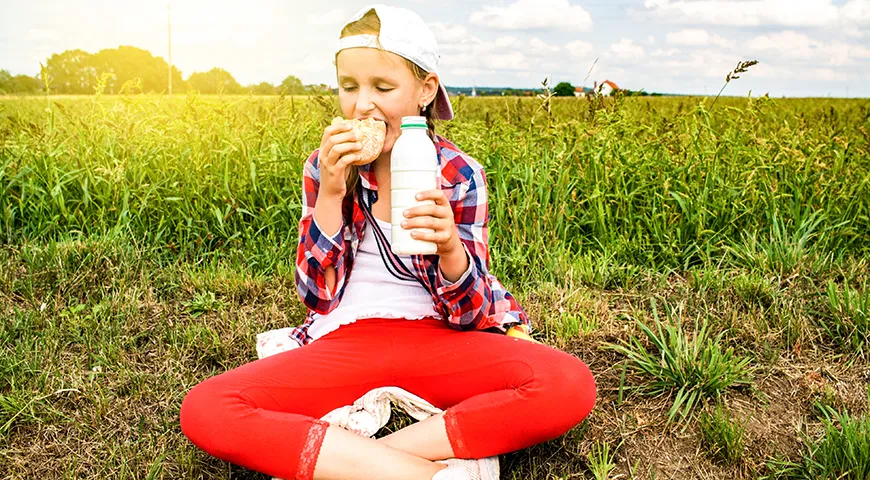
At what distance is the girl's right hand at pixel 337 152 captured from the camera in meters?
1.91

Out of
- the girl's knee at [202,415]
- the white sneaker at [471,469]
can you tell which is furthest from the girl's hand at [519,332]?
the girl's knee at [202,415]

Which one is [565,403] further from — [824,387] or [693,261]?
[693,261]

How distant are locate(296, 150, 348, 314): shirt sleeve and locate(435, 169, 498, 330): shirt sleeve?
316mm

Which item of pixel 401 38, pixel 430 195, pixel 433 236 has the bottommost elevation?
pixel 433 236

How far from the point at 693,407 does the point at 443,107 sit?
1.26 m

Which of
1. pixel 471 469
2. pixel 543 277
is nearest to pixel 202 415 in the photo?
pixel 471 469

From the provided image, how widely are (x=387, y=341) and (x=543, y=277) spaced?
1217mm

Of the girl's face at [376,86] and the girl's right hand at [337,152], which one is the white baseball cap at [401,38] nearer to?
the girl's face at [376,86]

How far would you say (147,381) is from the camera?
8.75ft

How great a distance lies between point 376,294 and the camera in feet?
7.65

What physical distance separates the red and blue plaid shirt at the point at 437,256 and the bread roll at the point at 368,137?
0.25 meters


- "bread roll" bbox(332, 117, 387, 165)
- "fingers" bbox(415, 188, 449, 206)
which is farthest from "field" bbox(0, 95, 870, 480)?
"bread roll" bbox(332, 117, 387, 165)

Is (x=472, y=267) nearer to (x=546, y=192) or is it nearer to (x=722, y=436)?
(x=722, y=436)

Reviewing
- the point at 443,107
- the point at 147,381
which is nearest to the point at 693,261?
the point at 443,107
